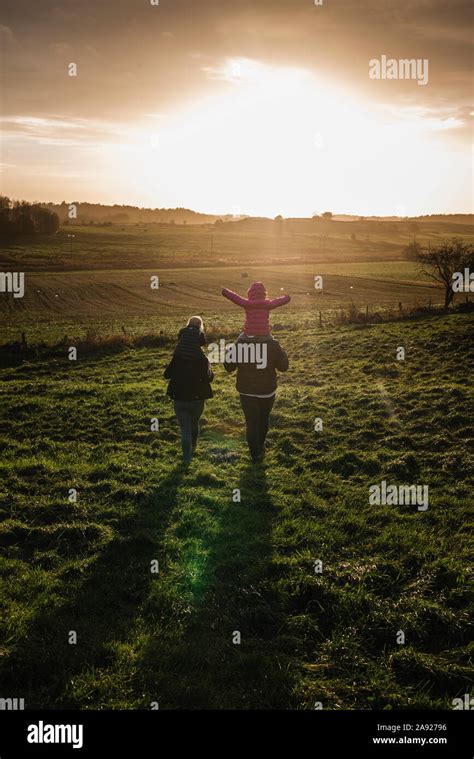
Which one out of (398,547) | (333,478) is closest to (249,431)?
(333,478)

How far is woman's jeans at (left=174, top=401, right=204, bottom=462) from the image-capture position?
1007 centimetres

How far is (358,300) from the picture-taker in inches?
2287

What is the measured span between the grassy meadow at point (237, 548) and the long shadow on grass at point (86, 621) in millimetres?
21

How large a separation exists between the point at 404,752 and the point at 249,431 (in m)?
6.45

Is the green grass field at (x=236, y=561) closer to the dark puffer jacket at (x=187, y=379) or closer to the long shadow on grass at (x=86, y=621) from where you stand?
Answer: the long shadow on grass at (x=86, y=621)

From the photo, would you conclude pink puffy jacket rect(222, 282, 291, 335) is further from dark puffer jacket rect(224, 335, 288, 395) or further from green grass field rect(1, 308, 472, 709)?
green grass field rect(1, 308, 472, 709)

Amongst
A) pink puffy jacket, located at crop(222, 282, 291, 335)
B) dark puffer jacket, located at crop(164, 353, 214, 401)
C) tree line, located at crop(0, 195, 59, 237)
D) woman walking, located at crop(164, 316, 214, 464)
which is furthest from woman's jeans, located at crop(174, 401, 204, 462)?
tree line, located at crop(0, 195, 59, 237)

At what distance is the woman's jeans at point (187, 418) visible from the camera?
33.0 feet

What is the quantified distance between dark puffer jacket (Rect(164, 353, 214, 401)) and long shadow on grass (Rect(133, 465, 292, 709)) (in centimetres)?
318

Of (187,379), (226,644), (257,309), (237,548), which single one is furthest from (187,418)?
(226,644)

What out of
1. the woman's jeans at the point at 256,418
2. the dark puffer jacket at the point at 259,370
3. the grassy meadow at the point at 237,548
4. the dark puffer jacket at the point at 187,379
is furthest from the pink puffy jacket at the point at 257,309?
the grassy meadow at the point at 237,548

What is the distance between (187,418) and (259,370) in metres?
1.66

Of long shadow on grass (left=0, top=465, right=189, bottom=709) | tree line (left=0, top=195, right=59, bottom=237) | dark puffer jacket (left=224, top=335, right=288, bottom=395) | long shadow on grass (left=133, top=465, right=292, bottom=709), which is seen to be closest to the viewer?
long shadow on grass (left=133, top=465, right=292, bottom=709)

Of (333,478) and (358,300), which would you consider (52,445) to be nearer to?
(333,478)
